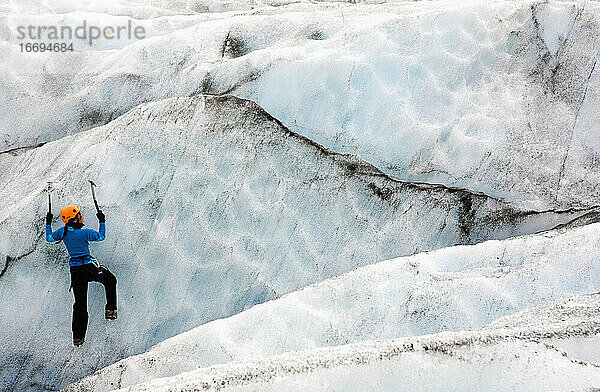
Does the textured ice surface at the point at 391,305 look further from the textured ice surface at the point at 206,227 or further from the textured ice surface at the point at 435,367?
the textured ice surface at the point at 206,227

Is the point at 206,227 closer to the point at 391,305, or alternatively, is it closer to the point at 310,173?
the point at 310,173

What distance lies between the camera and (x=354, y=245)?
4.43 metres

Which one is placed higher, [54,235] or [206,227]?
[206,227]

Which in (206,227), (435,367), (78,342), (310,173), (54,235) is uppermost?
(435,367)

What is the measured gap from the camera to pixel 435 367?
7.60ft

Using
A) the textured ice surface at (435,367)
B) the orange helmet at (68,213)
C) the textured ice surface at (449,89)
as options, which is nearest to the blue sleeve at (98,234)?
the orange helmet at (68,213)

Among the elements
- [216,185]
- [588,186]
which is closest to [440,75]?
[588,186]

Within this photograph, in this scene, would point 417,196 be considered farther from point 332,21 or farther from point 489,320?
point 332,21

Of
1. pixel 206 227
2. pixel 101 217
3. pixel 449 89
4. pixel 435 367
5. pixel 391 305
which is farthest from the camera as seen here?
pixel 449 89

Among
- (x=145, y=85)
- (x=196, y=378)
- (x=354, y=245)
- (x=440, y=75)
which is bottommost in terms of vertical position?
(x=354, y=245)

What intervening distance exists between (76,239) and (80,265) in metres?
0.23

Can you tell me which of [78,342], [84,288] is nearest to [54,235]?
[84,288]

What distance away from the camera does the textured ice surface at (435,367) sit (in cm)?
226

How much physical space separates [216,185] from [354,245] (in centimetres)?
137
